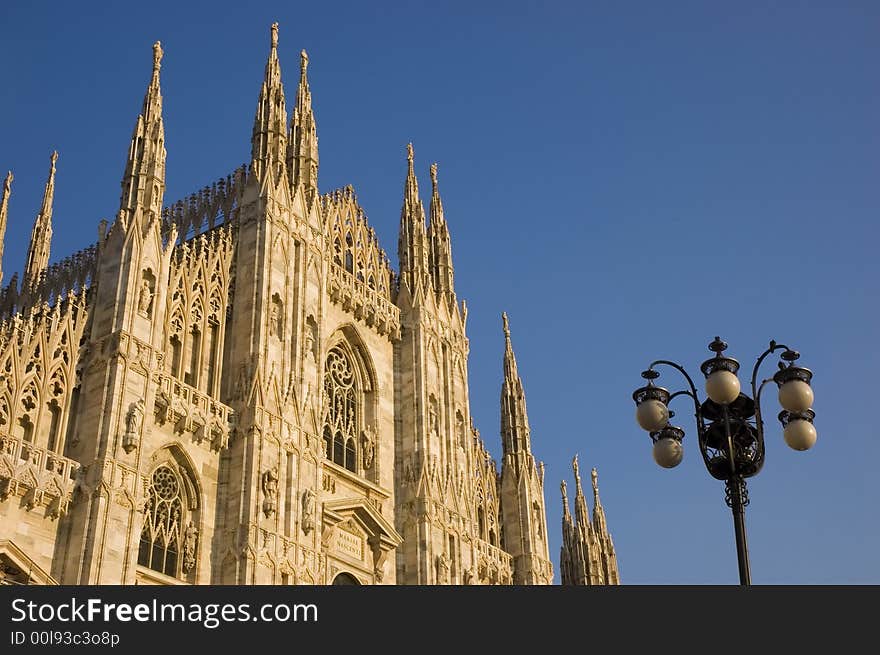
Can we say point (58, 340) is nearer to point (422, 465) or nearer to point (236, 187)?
point (236, 187)

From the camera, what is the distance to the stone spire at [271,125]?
112 feet

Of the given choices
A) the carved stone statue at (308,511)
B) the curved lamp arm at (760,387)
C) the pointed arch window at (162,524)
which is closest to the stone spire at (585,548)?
the carved stone statue at (308,511)

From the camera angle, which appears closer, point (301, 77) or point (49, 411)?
point (49, 411)

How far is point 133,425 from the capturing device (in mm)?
25672

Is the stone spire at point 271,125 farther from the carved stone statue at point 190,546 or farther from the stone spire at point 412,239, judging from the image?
the carved stone statue at point 190,546

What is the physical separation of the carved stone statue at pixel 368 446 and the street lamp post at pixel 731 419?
64.8ft

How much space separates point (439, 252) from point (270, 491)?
1574cm

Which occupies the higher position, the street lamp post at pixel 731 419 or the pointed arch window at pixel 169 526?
the pointed arch window at pixel 169 526

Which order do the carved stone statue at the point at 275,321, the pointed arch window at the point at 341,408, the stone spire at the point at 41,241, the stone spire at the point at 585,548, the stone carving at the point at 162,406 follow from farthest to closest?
the stone spire at the point at 585,548
the stone spire at the point at 41,241
the pointed arch window at the point at 341,408
the carved stone statue at the point at 275,321
the stone carving at the point at 162,406

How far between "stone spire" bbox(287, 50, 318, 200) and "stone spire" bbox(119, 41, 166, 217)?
5.42m
